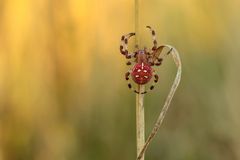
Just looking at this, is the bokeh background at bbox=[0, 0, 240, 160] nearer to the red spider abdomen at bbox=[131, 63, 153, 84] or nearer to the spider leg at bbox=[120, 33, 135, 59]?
the spider leg at bbox=[120, 33, 135, 59]


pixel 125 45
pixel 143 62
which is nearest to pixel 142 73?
pixel 143 62

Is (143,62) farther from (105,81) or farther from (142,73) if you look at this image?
(105,81)

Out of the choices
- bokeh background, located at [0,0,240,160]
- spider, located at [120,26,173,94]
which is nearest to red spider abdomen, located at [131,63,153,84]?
spider, located at [120,26,173,94]

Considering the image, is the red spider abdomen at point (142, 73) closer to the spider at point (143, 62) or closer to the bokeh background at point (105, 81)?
the spider at point (143, 62)

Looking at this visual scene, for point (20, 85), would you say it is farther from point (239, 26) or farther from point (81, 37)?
point (239, 26)

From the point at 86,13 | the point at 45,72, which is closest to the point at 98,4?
the point at 86,13

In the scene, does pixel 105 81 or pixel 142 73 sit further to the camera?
pixel 105 81

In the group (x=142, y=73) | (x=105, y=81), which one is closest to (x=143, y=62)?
(x=142, y=73)
